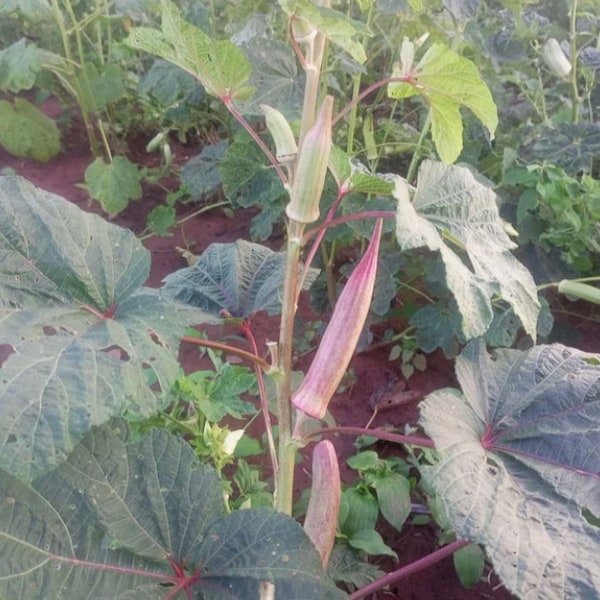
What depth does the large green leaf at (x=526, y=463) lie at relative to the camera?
2.32ft

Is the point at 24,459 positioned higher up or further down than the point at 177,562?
higher up

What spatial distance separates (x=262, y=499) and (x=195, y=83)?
64.2 inches

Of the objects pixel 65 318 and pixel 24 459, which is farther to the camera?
pixel 65 318

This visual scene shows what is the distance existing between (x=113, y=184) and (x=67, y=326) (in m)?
1.93

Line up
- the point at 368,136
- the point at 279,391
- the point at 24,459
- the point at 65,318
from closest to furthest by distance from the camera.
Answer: the point at 24,459 → the point at 65,318 → the point at 279,391 → the point at 368,136

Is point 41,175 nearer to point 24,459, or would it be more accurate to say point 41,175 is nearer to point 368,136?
point 368,136

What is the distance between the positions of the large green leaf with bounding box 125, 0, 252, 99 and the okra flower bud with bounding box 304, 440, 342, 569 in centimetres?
53

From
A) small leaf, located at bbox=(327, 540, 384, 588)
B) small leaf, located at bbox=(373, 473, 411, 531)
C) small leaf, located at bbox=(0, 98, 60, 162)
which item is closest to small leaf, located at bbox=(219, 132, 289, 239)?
small leaf, located at bbox=(373, 473, 411, 531)

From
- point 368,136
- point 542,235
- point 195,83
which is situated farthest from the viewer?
point 195,83

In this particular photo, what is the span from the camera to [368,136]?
1861mm

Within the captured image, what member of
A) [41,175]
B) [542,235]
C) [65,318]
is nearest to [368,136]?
[542,235]

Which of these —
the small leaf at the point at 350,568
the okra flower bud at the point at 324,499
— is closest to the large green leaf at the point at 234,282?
the okra flower bud at the point at 324,499

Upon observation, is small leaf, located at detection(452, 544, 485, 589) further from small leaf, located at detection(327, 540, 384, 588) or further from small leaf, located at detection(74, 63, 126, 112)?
small leaf, located at detection(74, 63, 126, 112)

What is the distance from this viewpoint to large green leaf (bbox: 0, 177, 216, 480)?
647 mm
